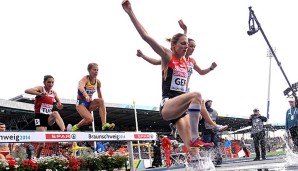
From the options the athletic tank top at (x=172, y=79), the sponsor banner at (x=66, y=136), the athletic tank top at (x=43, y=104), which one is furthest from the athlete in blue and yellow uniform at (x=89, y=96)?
the athletic tank top at (x=172, y=79)

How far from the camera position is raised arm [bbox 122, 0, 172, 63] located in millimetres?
4270

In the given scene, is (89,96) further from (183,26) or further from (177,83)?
(177,83)

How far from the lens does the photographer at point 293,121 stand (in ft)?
32.4

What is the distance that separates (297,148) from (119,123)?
33511mm

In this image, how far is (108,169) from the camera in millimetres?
8742

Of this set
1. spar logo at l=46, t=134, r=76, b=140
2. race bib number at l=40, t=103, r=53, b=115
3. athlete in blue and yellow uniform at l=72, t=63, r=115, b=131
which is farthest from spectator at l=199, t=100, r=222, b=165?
spar logo at l=46, t=134, r=76, b=140

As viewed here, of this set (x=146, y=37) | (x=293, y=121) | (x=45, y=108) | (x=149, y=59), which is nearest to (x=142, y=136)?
(x=45, y=108)

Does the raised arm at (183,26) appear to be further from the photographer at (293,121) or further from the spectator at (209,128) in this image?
the photographer at (293,121)

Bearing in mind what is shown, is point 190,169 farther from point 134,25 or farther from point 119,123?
point 119,123

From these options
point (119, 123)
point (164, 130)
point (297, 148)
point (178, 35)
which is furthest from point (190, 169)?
point (164, 130)

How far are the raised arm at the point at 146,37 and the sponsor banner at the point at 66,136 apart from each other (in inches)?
109

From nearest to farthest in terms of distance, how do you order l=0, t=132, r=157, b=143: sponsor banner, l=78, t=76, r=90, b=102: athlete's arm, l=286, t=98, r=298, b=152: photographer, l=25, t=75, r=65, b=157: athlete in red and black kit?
1. l=0, t=132, r=157, b=143: sponsor banner
2. l=78, t=76, r=90, b=102: athlete's arm
3. l=25, t=75, r=65, b=157: athlete in red and black kit
4. l=286, t=98, r=298, b=152: photographer

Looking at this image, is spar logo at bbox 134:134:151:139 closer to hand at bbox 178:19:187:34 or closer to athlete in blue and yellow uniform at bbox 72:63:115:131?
athlete in blue and yellow uniform at bbox 72:63:115:131

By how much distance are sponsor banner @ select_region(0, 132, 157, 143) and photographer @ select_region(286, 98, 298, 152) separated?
4348 millimetres
